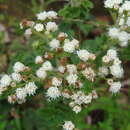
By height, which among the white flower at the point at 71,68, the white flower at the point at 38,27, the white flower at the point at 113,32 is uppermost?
the white flower at the point at 38,27

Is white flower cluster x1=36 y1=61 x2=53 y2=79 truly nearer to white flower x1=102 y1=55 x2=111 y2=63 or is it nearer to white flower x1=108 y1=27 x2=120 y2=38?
white flower x1=102 y1=55 x2=111 y2=63

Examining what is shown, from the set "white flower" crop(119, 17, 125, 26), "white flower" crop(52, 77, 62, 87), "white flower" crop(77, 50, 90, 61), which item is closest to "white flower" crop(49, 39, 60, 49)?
"white flower" crop(77, 50, 90, 61)

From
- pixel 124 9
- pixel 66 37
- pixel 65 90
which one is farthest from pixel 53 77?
pixel 124 9

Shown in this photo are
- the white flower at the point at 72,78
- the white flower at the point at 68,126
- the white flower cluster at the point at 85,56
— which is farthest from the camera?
the white flower at the point at 68,126

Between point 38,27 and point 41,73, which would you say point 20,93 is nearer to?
point 41,73

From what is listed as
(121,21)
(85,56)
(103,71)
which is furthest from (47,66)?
(121,21)

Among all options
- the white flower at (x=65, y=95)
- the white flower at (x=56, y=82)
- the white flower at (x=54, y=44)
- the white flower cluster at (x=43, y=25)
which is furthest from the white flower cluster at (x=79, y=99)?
the white flower cluster at (x=43, y=25)

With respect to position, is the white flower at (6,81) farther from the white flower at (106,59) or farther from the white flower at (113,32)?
the white flower at (113,32)

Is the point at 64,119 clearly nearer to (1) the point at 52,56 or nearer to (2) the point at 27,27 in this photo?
(1) the point at 52,56

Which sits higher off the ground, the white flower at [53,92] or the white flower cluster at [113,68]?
the white flower cluster at [113,68]
